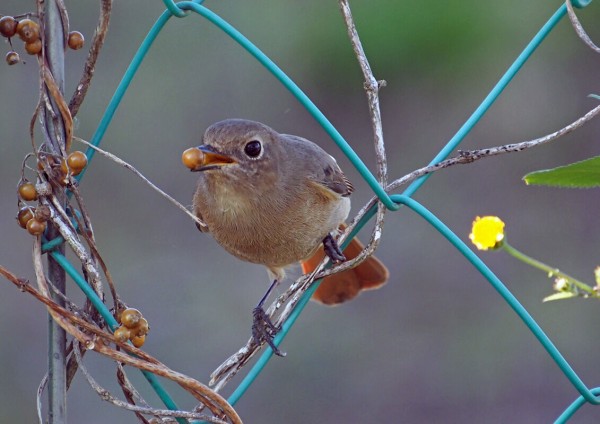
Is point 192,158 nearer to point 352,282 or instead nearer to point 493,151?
point 493,151

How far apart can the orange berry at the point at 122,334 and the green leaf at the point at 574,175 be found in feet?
2.90

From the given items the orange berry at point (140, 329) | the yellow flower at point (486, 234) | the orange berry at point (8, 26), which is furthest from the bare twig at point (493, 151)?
the orange berry at point (8, 26)

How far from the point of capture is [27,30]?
1.82m

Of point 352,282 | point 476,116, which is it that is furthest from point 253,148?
point 476,116

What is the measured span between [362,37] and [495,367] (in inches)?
115

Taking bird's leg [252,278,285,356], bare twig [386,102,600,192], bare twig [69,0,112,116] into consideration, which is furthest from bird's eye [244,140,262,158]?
bare twig [69,0,112,116]

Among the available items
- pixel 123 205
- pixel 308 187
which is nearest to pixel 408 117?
pixel 123 205

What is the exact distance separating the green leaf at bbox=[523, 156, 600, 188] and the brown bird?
144 centimetres

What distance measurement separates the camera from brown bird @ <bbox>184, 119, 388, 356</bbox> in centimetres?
321

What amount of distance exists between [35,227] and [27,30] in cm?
40

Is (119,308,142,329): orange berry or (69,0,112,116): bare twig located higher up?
(69,0,112,116): bare twig

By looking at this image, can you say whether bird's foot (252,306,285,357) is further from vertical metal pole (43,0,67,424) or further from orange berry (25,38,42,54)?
orange berry (25,38,42,54)

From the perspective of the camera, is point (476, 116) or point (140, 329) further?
point (476, 116)

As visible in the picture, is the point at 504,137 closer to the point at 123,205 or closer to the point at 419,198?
the point at 419,198
